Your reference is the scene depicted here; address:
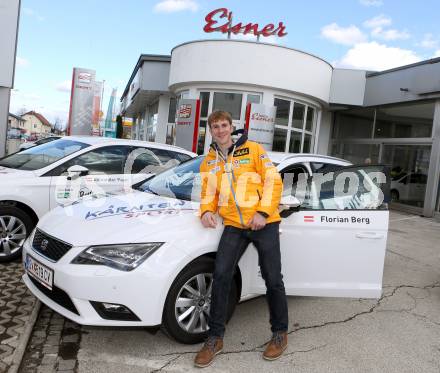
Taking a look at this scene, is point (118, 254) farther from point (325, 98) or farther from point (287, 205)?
point (325, 98)

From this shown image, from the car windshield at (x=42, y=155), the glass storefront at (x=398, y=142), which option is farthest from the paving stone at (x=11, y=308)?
the glass storefront at (x=398, y=142)

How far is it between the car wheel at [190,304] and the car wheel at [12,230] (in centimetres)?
269

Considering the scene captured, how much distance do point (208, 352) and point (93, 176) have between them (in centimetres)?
323

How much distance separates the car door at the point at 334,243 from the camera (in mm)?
3705

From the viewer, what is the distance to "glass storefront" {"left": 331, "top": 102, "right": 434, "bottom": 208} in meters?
13.7

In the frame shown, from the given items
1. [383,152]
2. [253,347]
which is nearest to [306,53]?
[383,152]

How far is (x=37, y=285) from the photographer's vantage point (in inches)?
135

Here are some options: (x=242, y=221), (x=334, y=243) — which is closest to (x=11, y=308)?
(x=242, y=221)

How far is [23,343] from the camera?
3.18m

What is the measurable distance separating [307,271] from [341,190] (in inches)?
34.7

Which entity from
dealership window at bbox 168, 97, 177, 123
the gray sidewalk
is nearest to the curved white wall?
dealership window at bbox 168, 97, 177, 123

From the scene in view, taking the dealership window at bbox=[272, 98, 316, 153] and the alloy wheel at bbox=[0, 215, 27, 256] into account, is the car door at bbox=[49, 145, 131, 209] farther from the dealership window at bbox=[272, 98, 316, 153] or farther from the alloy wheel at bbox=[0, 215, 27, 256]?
the dealership window at bbox=[272, 98, 316, 153]

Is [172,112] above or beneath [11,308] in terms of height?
above

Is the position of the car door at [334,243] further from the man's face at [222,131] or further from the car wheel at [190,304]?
the man's face at [222,131]
